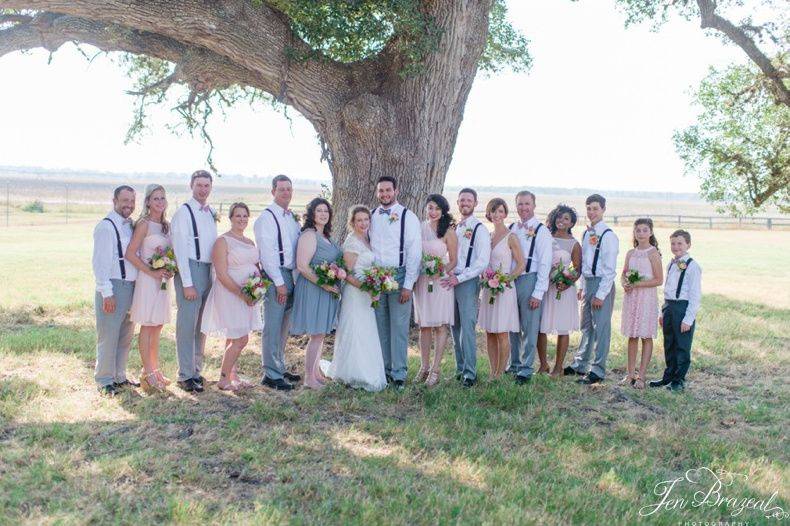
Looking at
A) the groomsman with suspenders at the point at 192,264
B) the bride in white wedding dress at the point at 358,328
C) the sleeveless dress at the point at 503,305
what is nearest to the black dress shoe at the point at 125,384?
the groomsman with suspenders at the point at 192,264

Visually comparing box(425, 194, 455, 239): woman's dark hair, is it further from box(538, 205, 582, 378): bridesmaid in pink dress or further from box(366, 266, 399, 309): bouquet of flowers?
box(538, 205, 582, 378): bridesmaid in pink dress

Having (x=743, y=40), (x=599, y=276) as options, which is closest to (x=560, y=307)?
(x=599, y=276)

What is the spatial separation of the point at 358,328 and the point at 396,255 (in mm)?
931

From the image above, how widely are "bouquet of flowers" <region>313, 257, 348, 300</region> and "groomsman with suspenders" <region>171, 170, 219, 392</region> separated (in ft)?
3.94

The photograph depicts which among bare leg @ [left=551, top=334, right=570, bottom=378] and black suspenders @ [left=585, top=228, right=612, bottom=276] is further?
bare leg @ [left=551, top=334, right=570, bottom=378]

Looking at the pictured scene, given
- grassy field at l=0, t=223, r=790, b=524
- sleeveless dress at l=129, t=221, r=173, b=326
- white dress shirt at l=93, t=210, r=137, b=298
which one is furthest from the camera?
sleeveless dress at l=129, t=221, r=173, b=326

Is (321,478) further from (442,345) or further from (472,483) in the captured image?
(442,345)

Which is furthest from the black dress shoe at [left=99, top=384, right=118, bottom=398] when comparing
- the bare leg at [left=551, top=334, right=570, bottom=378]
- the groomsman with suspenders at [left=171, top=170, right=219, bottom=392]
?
the bare leg at [left=551, top=334, right=570, bottom=378]

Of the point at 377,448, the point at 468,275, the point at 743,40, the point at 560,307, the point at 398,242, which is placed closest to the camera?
the point at 377,448

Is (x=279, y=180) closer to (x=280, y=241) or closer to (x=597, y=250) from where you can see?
(x=280, y=241)

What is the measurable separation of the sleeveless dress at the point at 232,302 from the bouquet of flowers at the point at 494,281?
2608 mm

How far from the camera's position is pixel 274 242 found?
27.9ft

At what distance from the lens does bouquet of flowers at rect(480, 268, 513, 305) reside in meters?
8.86

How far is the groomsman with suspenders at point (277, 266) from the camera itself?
8484 millimetres
